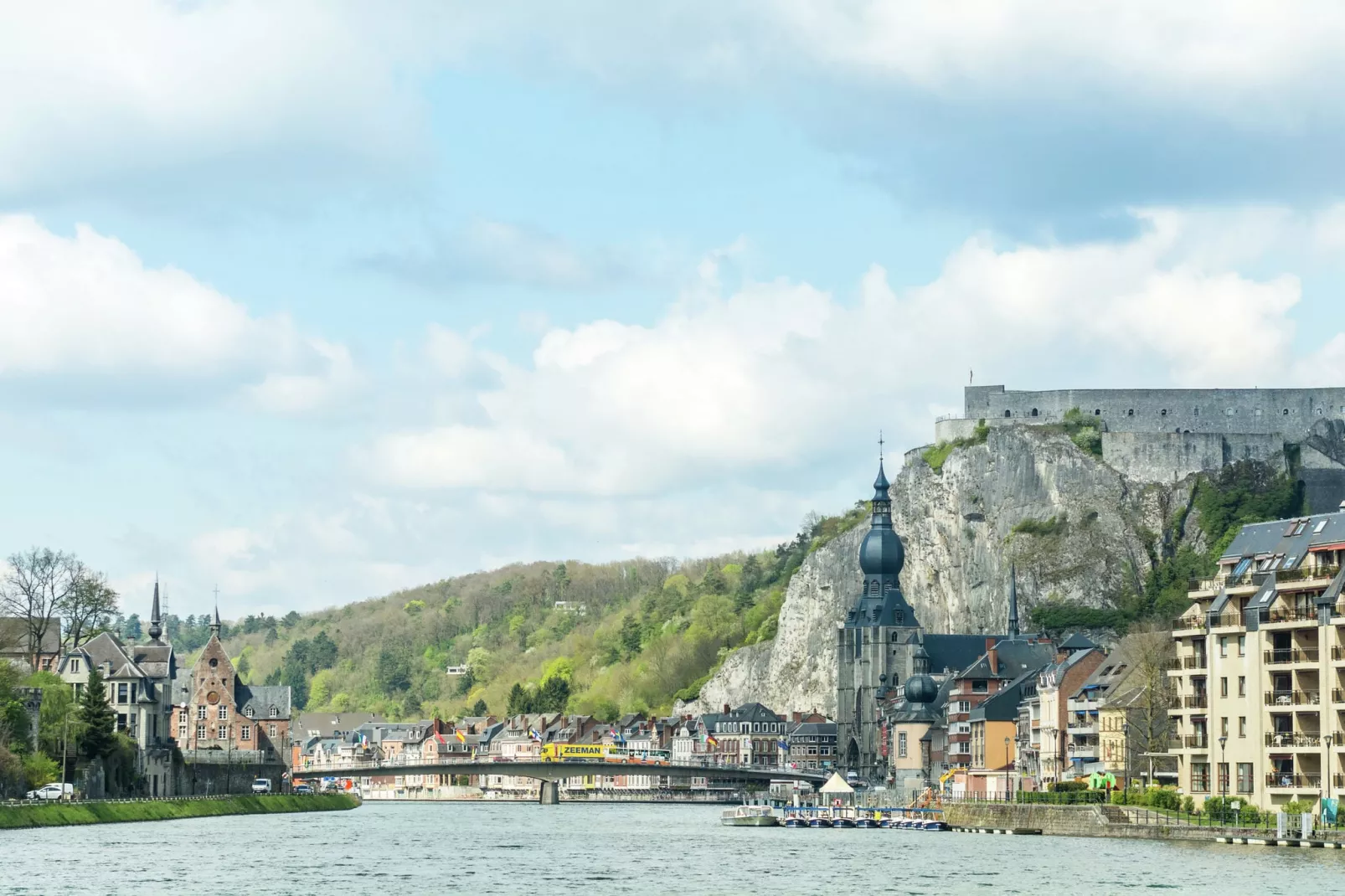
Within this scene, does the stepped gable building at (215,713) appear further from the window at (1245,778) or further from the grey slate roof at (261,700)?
the window at (1245,778)

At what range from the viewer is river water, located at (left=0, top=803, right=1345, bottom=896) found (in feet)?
230

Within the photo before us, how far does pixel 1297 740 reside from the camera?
89.4 m

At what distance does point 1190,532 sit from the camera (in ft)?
630

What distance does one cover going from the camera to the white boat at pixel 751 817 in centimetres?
13388

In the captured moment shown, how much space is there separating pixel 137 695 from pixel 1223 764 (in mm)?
65187

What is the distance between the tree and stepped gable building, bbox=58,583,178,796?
7.60 metres

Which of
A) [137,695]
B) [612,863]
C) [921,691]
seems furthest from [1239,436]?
[612,863]

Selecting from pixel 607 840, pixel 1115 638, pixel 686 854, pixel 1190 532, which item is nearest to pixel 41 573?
pixel 607 840

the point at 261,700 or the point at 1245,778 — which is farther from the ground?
the point at 261,700

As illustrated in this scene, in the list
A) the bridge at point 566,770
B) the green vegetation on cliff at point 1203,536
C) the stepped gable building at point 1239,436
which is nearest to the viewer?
the bridge at point 566,770

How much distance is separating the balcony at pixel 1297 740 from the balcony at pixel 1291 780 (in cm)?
108

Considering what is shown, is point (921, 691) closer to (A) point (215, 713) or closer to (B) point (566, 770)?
(B) point (566, 770)

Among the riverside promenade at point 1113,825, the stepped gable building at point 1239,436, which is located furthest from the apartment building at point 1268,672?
the stepped gable building at point 1239,436

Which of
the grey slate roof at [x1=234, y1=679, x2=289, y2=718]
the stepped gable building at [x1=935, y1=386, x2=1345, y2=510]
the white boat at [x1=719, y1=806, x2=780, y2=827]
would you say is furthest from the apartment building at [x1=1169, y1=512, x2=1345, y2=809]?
the stepped gable building at [x1=935, y1=386, x2=1345, y2=510]
